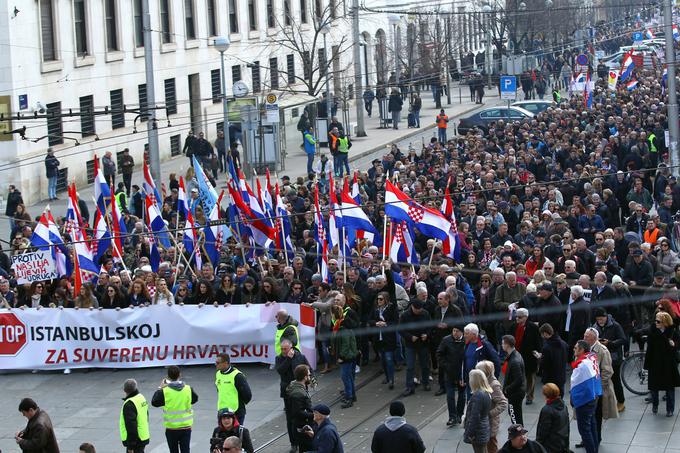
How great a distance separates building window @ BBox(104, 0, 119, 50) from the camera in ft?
143

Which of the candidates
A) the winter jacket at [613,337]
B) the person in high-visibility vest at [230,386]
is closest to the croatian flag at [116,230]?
the person in high-visibility vest at [230,386]

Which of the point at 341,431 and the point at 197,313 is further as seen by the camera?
the point at 197,313

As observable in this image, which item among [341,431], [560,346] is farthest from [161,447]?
[560,346]

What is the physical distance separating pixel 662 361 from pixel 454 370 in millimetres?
2440

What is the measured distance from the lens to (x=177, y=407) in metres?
15.5

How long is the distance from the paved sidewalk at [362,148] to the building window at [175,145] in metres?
0.37

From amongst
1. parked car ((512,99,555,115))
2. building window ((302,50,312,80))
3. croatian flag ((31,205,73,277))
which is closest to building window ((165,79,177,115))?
building window ((302,50,312,80))

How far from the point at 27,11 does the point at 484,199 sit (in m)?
17.1

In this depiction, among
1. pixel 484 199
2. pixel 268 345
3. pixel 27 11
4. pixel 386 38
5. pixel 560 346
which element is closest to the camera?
pixel 560 346

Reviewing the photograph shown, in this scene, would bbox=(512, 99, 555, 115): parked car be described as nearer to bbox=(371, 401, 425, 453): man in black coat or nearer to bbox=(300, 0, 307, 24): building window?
bbox=(300, 0, 307, 24): building window

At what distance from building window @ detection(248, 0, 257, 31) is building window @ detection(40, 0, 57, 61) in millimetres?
15089

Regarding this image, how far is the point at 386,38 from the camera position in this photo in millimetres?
67875

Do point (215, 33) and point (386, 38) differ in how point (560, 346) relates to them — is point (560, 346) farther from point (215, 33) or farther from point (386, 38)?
point (386, 38)

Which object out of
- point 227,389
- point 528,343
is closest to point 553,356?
point 528,343
